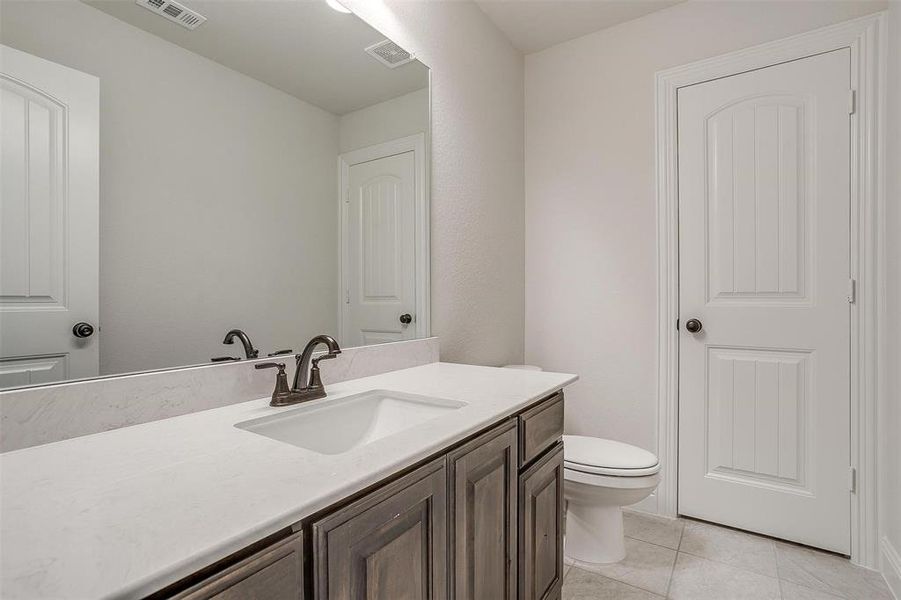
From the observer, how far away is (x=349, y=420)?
1.19 metres

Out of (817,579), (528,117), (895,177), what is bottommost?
(817,579)

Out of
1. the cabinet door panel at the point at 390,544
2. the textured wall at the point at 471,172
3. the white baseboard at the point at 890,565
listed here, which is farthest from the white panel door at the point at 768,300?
the cabinet door panel at the point at 390,544

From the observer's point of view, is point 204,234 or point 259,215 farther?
point 259,215

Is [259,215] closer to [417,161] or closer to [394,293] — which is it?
[394,293]

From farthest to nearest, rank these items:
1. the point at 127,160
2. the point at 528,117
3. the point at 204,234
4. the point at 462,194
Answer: the point at 528,117
the point at 462,194
the point at 204,234
the point at 127,160

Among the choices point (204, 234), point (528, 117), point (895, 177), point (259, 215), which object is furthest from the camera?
point (528, 117)

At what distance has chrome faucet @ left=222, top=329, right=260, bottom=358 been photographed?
1133 mm

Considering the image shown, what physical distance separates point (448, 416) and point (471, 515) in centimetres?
22

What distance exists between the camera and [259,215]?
1207 mm

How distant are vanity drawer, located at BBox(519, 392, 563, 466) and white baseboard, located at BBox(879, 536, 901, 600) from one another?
1.37 meters

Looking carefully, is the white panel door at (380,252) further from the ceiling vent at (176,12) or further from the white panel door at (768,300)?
the white panel door at (768,300)

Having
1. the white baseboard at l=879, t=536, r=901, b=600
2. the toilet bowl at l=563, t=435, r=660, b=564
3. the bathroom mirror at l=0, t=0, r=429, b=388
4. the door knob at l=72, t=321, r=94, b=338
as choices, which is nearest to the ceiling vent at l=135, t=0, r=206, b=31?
the bathroom mirror at l=0, t=0, r=429, b=388

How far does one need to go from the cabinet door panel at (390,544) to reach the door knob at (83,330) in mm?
655

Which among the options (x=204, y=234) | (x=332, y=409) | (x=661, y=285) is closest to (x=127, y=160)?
(x=204, y=234)
